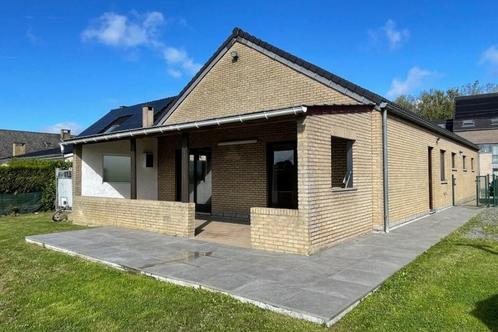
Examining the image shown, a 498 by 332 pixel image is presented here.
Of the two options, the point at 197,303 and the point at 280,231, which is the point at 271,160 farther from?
the point at 197,303

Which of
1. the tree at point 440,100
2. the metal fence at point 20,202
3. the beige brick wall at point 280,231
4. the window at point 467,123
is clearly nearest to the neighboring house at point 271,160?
the beige brick wall at point 280,231

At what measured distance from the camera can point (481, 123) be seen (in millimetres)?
36188

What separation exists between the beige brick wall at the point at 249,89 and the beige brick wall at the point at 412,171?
7.18 ft

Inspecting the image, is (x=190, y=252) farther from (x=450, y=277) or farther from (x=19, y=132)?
(x=19, y=132)

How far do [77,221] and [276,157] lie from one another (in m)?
7.01

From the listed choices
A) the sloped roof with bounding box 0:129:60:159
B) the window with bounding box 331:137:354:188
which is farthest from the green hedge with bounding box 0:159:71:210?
the sloped roof with bounding box 0:129:60:159

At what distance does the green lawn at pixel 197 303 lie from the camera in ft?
13.5

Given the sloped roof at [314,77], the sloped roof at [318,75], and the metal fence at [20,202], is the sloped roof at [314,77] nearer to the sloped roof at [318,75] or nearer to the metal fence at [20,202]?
the sloped roof at [318,75]

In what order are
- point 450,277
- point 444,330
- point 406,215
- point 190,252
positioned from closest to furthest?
1. point 444,330
2. point 450,277
3. point 190,252
4. point 406,215

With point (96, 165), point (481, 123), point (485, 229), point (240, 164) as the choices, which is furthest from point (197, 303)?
point (481, 123)

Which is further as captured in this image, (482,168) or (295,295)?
(482,168)

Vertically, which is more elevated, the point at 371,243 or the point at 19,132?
the point at 19,132

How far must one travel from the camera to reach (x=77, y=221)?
41.4 ft

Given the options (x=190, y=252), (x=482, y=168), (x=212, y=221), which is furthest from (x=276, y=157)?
(x=482, y=168)
